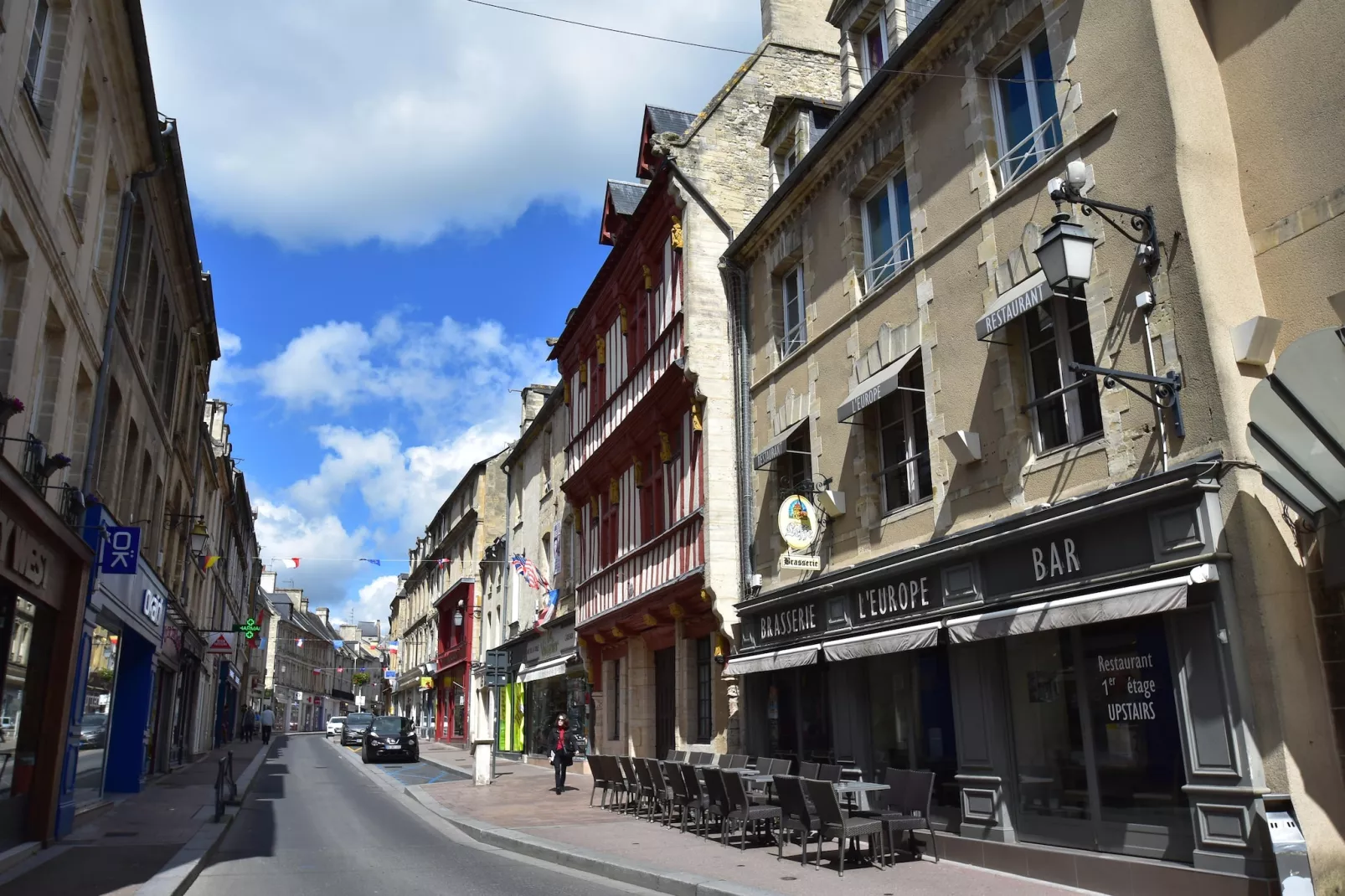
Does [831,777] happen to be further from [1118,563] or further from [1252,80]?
[1252,80]

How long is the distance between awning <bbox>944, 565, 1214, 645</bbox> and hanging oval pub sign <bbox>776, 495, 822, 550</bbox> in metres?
3.12

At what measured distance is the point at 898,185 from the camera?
12242mm

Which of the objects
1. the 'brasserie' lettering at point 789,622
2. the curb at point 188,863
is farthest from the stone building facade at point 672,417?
the curb at point 188,863

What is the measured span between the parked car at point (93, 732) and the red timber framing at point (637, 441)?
9032 mm

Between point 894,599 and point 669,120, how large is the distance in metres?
13.6

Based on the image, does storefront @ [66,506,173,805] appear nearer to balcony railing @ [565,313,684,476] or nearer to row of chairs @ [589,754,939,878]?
row of chairs @ [589,754,939,878]

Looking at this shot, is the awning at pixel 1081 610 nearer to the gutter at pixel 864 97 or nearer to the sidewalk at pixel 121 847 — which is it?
the gutter at pixel 864 97

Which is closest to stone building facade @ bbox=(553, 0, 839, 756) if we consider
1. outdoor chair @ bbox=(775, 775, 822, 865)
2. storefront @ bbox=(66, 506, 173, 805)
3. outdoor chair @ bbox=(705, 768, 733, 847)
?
outdoor chair @ bbox=(705, 768, 733, 847)

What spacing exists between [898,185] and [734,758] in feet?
27.3

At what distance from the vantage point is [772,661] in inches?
519

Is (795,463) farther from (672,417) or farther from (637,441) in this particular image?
(637,441)

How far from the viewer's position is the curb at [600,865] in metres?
8.33

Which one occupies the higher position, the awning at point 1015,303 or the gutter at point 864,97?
the gutter at point 864,97

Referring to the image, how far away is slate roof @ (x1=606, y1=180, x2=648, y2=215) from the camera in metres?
22.4
